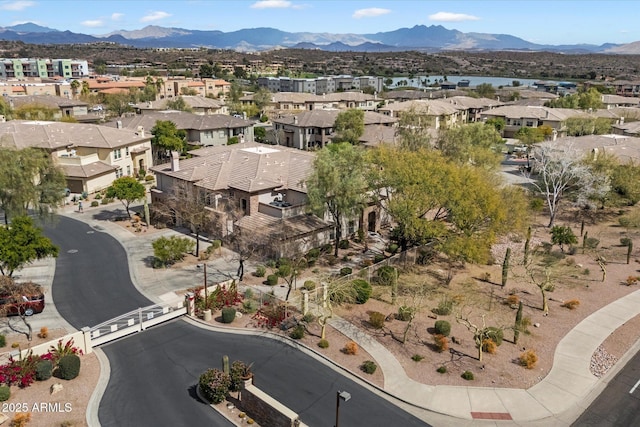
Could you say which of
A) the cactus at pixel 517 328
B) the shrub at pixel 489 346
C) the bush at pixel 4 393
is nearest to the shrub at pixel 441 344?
the shrub at pixel 489 346

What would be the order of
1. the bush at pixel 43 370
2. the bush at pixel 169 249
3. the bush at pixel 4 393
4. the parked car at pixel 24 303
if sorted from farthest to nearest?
the bush at pixel 169 249, the parked car at pixel 24 303, the bush at pixel 43 370, the bush at pixel 4 393

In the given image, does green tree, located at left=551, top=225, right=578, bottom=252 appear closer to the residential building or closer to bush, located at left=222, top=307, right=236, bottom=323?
bush, located at left=222, top=307, right=236, bottom=323

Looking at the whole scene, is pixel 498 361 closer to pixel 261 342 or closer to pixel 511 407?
pixel 511 407

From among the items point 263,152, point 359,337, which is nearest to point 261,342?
point 359,337

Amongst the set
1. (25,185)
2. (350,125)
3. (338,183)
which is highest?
(350,125)

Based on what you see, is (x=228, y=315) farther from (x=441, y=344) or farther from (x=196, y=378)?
(x=441, y=344)

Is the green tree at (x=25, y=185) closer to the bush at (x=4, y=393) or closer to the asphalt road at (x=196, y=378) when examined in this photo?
the asphalt road at (x=196, y=378)

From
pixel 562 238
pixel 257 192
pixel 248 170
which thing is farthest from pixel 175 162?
pixel 562 238
